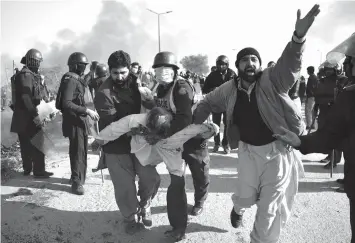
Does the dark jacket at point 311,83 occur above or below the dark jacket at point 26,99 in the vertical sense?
above

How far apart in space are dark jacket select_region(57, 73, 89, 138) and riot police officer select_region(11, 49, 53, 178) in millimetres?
923

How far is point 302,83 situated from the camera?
1467cm

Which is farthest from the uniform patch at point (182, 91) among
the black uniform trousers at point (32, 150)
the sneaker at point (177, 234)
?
the black uniform trousers at point (32, 150)

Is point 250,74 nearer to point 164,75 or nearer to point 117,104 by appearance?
point 164,75

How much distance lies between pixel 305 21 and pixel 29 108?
15.0 feet

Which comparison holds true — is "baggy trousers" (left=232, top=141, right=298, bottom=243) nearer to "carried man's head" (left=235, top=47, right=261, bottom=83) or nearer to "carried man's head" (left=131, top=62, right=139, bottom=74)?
"carried man's head" (left=235, top=47, right=261, bottom=83)

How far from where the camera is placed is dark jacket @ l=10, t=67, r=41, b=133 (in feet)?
16.7

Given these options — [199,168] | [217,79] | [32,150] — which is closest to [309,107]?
[217,79]

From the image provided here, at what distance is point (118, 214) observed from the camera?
4.02 meters

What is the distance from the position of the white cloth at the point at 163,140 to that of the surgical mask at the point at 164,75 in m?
0.45

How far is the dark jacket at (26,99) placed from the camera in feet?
16.7

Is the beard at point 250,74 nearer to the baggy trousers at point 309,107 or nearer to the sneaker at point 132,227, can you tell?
the sneaker at point 132,227

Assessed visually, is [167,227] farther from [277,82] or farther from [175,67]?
[277,82]

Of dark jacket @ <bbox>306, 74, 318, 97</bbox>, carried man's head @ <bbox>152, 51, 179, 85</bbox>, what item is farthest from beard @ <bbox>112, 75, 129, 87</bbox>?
dark jacket @ <bbox>306, 74, 318, 97</bbox>
